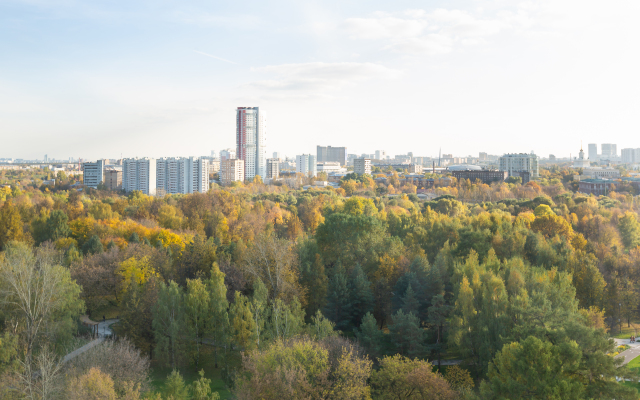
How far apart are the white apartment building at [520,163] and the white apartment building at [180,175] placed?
273 feet

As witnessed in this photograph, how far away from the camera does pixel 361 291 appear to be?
3008 cm

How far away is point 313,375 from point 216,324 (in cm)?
1076

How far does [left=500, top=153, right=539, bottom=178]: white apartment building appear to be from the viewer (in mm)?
134500

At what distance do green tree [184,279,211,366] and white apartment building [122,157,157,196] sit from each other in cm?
7837

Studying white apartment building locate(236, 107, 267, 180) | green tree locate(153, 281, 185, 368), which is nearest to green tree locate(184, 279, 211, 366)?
green tree locate(153, 281, 185, 368)

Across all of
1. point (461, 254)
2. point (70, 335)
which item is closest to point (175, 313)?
point (70, 335)

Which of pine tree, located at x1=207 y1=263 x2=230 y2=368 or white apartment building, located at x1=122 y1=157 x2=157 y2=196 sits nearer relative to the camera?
pine tree, located at x1=207 y1=263 x2=230 y2=368

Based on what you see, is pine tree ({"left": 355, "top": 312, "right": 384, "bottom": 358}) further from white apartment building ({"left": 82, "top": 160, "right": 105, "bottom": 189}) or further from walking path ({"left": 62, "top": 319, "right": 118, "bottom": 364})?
white apartment building ({"left": 82, "top": 160, "right": 105, "bottom": 189})

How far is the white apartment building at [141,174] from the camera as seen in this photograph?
333ft

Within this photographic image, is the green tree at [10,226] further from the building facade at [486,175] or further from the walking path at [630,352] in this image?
the building facade at [486,175]

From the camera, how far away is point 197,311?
2747cm

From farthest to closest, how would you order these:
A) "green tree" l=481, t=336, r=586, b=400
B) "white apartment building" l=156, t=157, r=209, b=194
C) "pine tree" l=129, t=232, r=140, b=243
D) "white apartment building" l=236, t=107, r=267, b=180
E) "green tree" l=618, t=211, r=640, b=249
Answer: "white apartment building" l=236, t=107, r=267, b=180
"white apartment building" l=156, t=157, r=209, b=194
"green tree" l=618, t=211, r=640, b=249
"pine tree" l=129, t=232, r=140, b=243
"green tree" l=481, t=336, r=586, b=400

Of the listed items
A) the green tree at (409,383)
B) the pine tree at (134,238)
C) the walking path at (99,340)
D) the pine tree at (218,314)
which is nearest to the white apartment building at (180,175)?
the pine tree at (134,238)

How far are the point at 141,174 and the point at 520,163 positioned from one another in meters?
102
